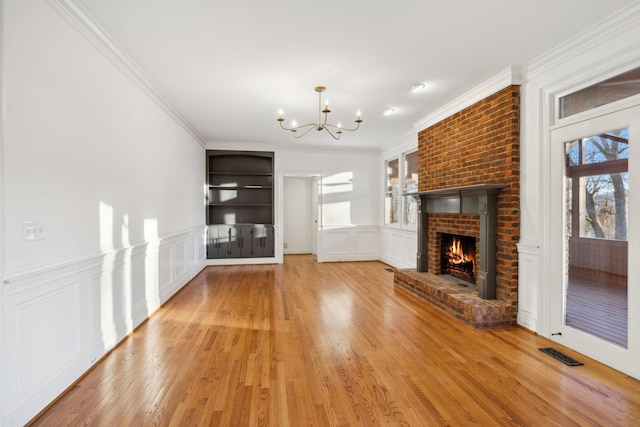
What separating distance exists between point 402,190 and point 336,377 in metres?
4.83

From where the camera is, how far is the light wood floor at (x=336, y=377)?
1.92 meters

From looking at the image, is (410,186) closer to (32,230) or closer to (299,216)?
(299,216)

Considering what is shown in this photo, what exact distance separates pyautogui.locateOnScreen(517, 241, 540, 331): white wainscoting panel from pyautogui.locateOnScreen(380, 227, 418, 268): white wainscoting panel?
2547mm

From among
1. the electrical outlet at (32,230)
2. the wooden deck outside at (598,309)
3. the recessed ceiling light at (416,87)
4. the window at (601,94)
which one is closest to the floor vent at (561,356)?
the wooden deck outside at (598,309)

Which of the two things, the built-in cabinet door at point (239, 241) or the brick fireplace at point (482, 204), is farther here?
the built-in cabinet door at point (239, 241)

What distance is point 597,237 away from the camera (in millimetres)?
2652

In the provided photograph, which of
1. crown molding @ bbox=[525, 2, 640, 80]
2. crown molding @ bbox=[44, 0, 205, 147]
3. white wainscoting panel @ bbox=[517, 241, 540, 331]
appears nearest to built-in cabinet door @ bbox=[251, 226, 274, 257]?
crown molding @ bbox=[44, 0, 205, 147]

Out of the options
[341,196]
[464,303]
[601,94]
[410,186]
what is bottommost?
[464,303]

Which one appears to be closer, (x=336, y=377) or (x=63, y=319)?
(x=63, y=319)

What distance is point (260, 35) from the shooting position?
2668mm

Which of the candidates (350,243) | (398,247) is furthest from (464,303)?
(350,243)

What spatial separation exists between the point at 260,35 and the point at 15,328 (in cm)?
260

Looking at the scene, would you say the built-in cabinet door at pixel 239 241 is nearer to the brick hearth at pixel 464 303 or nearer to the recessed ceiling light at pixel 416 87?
the brick hearth at pixel 464 303

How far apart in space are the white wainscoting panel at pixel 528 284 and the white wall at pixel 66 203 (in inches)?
157
